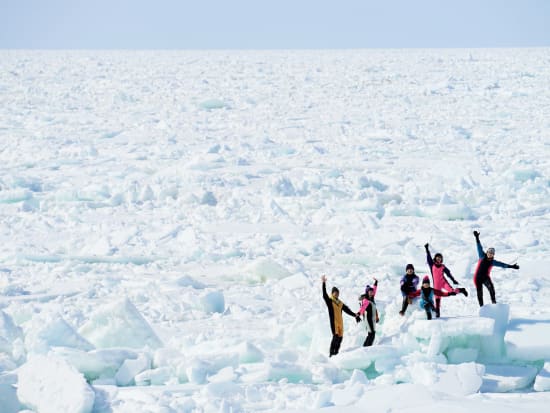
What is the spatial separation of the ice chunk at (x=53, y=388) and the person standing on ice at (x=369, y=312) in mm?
2251

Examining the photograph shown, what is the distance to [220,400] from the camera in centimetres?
545

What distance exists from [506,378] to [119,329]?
3.24m

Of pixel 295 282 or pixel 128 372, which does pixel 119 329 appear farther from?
pixel 295 282

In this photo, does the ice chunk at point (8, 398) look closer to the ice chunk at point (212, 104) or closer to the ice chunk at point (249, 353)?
the ice chunk at point (249, 353)

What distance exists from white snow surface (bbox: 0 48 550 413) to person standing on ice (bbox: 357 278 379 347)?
0.42 ft

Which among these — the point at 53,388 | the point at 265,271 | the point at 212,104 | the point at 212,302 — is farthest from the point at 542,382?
the point at 212,104

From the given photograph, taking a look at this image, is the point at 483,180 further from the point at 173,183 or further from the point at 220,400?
the point at 220,400

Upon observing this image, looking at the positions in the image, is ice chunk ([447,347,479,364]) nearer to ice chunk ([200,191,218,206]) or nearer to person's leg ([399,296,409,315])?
person's leg ([399,296,409,315])

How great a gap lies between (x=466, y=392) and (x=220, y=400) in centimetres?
177

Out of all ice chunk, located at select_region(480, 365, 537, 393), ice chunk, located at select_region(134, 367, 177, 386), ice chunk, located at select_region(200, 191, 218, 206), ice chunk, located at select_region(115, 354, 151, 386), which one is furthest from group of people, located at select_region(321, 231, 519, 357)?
ice chunk, located at select_region(200, 191, 218, 206)

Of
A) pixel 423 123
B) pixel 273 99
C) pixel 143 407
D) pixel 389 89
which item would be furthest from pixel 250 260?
pixel 389 89

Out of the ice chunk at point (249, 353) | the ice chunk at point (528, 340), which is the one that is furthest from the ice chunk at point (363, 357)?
the ice chunk at point (528, 340)

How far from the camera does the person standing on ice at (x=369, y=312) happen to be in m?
6.46

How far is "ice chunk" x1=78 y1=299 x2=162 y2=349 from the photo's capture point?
6.99 metres
